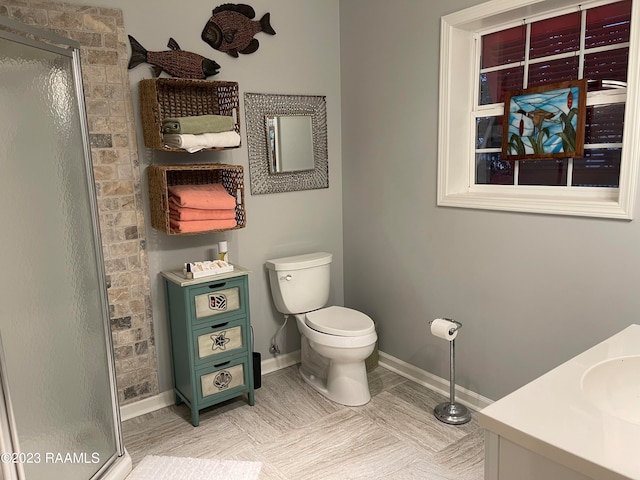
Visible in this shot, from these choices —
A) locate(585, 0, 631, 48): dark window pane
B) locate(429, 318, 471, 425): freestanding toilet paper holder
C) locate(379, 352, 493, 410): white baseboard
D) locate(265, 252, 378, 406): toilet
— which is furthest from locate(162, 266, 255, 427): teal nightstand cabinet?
locate(585, 0, 631, 48): dark window pane

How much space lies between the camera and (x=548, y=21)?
92.4 inches

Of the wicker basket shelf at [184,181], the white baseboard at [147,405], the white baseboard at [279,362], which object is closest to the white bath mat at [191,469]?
the white baseboard at [147,405]

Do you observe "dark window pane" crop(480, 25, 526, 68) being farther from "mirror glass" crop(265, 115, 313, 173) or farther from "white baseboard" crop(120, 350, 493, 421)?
"white baseboard" crop(120, 350, 493, 421)

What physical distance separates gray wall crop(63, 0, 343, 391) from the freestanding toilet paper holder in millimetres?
1084

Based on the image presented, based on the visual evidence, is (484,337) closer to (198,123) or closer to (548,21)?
(548,21)

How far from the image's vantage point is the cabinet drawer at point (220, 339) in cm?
259

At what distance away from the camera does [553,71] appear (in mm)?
2363

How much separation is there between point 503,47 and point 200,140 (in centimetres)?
164

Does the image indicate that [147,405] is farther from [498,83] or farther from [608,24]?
[608,24]

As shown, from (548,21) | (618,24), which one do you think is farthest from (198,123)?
(618,24)

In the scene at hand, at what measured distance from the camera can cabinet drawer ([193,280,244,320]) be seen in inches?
101

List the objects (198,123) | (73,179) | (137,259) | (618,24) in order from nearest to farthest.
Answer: (73,179) → (618,24) → (198,123) → (137,259)

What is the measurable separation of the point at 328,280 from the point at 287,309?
1.08 ft

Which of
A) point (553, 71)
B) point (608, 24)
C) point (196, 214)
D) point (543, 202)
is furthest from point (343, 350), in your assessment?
point (608, 24)
